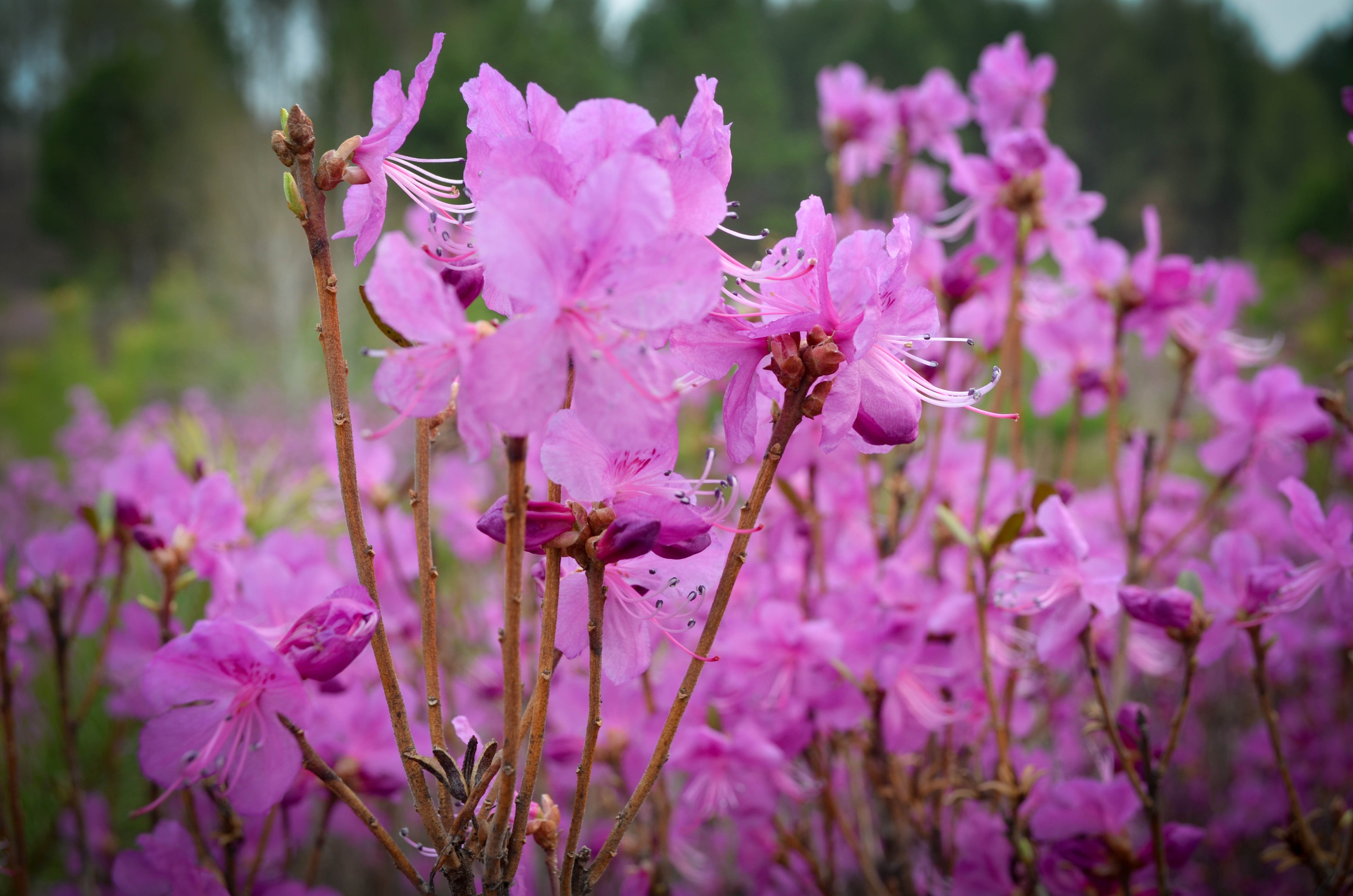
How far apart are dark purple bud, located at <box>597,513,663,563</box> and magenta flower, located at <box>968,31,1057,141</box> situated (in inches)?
53.9

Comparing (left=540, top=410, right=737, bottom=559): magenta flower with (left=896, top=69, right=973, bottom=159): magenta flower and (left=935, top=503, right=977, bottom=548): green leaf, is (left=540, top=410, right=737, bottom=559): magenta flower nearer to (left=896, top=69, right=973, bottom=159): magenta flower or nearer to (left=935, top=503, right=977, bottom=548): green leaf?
(left=935, top=503, right=977, bottom=548): green leaf

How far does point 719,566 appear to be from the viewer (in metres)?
0.65

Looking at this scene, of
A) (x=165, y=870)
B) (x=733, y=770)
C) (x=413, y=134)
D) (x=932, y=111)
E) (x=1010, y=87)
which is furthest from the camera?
(x=413, y=134)

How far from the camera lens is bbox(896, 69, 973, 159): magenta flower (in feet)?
5.85

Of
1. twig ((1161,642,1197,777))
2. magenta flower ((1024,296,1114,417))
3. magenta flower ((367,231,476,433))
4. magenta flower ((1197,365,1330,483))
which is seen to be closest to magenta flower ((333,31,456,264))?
magenta flower ((367,231,476,433))

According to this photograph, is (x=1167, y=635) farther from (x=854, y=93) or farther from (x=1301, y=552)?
(x=1301, y=552)

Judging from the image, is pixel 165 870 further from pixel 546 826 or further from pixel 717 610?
pixel 717 610

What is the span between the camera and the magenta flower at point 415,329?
19.2 inches

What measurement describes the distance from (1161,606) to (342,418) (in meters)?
0.88

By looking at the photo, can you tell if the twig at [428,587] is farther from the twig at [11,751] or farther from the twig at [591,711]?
the twig at [11,751]

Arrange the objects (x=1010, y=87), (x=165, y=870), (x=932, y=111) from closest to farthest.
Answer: (x=165, y=870)
(x=1010, y=87)
(x=932, y=111)

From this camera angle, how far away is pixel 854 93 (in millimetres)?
1914

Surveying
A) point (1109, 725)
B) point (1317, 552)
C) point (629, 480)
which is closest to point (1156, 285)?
point (1317, 552)

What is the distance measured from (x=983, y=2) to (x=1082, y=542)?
78.1 ft
